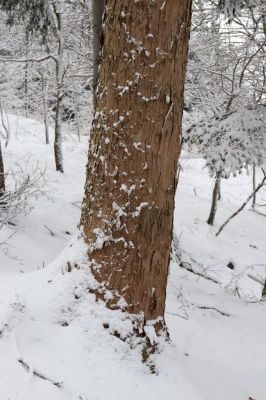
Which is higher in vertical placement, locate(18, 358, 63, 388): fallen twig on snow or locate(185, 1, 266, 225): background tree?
locate(185, 1, 266, 225): background tree

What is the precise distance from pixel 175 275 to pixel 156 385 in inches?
126

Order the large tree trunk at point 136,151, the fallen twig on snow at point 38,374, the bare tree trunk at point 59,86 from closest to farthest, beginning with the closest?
the fallen twig on snow at point 38,374 → the large tree trunk at point 136,151 → the bare tree trunk at point 59,86

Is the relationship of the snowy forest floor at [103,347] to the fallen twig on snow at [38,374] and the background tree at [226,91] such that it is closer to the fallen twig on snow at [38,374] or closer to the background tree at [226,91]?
the fallen twig on snow at [38,374]

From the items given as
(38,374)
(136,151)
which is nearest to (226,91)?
(136,151)

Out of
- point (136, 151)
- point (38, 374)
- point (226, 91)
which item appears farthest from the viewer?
point (226, 91)

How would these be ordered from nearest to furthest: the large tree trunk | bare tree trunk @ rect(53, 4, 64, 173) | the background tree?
1. the large tree trunk
2. the background tree
3. bare tree trunk @ rect(53, 4, 64, 173)

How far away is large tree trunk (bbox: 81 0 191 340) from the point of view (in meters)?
2.04

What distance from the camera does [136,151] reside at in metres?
2.09

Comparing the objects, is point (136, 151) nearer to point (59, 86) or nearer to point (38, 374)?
point (38, 374)

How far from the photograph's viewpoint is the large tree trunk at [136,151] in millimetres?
2039

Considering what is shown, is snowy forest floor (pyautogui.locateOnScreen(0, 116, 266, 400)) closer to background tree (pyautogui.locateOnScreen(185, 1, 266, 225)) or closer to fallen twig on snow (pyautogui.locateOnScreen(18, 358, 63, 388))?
fallen twig on snow (pyautogui.locateOnScreen(18, 358, 63, 388))

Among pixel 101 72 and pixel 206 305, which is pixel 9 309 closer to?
pixel 101 72

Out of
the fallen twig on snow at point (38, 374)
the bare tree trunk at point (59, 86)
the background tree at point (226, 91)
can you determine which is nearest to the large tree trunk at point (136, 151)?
the fallen twig on snow at point (38, 374)

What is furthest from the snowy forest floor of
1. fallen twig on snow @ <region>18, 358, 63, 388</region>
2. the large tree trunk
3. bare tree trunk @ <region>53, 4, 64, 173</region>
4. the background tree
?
bare tree trunk @ <region>53, 4, 64, 173</region>
